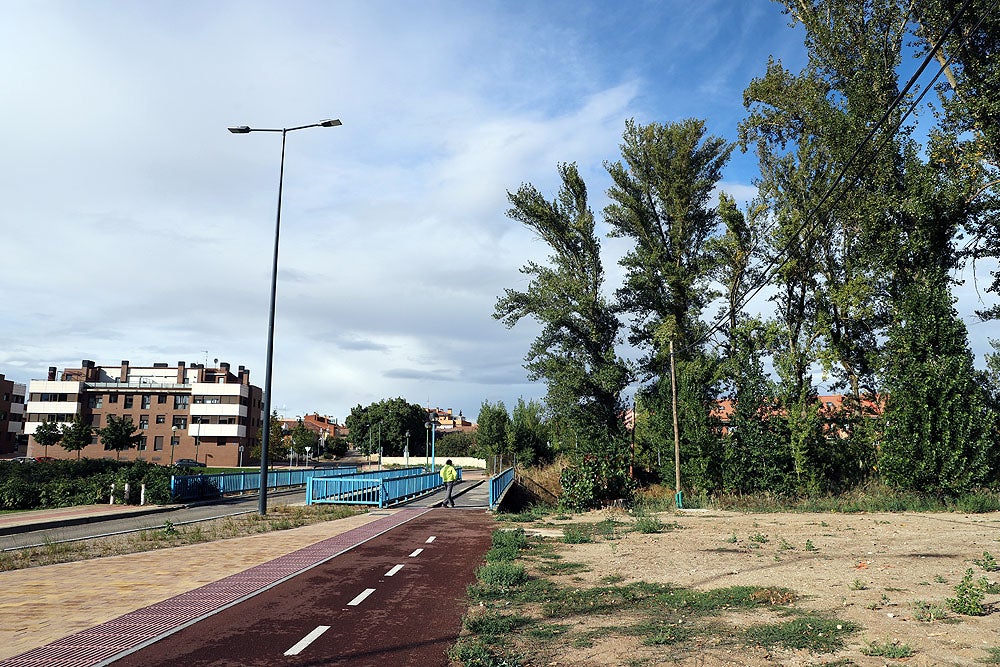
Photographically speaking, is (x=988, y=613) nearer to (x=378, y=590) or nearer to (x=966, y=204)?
(x=378, y=590)

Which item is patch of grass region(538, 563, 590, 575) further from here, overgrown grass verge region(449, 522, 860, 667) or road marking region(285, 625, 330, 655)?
road marking region(285, 625, 330, 655)

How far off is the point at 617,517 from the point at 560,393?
13892mm

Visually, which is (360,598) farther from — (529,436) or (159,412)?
(159,412)

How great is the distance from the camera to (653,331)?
3716 centimetres

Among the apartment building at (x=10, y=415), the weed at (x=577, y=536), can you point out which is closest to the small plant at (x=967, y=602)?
the weed at (x=577, y=536)

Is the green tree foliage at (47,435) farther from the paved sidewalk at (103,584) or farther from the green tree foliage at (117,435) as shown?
the paved sidewalk at (103,584)

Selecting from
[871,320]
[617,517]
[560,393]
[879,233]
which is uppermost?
[879,233]

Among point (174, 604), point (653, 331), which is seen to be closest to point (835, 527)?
point (174, 604)

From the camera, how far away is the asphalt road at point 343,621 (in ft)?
20.5

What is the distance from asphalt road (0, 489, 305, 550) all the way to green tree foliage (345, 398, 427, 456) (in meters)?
71.0

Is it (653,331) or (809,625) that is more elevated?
(653,331)

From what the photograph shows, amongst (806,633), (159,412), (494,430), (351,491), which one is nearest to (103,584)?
(806,633)

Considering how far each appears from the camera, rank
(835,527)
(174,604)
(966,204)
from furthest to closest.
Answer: (966,204), (835,527), (174,604)

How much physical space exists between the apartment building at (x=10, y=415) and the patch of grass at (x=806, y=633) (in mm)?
110000
